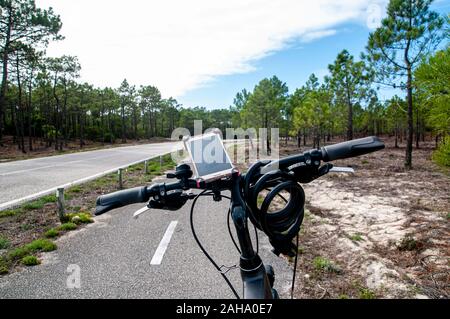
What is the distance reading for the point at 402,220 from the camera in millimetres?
6098

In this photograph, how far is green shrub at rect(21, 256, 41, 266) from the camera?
422 centimetres

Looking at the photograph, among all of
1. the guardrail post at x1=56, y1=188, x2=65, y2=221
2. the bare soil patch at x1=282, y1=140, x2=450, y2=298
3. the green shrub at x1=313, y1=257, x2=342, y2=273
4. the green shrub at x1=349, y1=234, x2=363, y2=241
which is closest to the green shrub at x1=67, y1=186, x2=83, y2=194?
the guardrail post at x1=56, y1=188, x2=65, y2=221

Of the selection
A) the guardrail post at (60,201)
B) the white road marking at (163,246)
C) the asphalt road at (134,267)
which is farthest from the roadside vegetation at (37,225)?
the white road marking at (163,246)

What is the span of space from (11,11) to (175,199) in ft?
94.9

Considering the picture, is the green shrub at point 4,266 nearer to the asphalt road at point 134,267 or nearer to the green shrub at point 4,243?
the asphalt road at point 134,267

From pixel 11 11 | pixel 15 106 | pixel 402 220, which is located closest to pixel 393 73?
pixel 402 220

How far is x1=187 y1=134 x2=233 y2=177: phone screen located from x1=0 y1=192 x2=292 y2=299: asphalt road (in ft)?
8.34

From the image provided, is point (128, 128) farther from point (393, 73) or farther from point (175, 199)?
point (175, 199)

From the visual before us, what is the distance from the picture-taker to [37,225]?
6133mm

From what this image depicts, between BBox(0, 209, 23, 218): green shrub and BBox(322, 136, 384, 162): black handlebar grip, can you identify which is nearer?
BBox(322, 136, 384, 162): black handlebar grip

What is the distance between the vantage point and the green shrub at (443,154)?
3887 millimetres

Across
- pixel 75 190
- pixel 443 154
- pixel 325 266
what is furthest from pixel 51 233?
pixel 443 154

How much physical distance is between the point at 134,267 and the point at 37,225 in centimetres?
348

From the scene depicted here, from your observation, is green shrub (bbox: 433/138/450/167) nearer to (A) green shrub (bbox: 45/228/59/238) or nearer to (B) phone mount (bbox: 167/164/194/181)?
(B) phone mount (bbox: 167/164/194/181)
